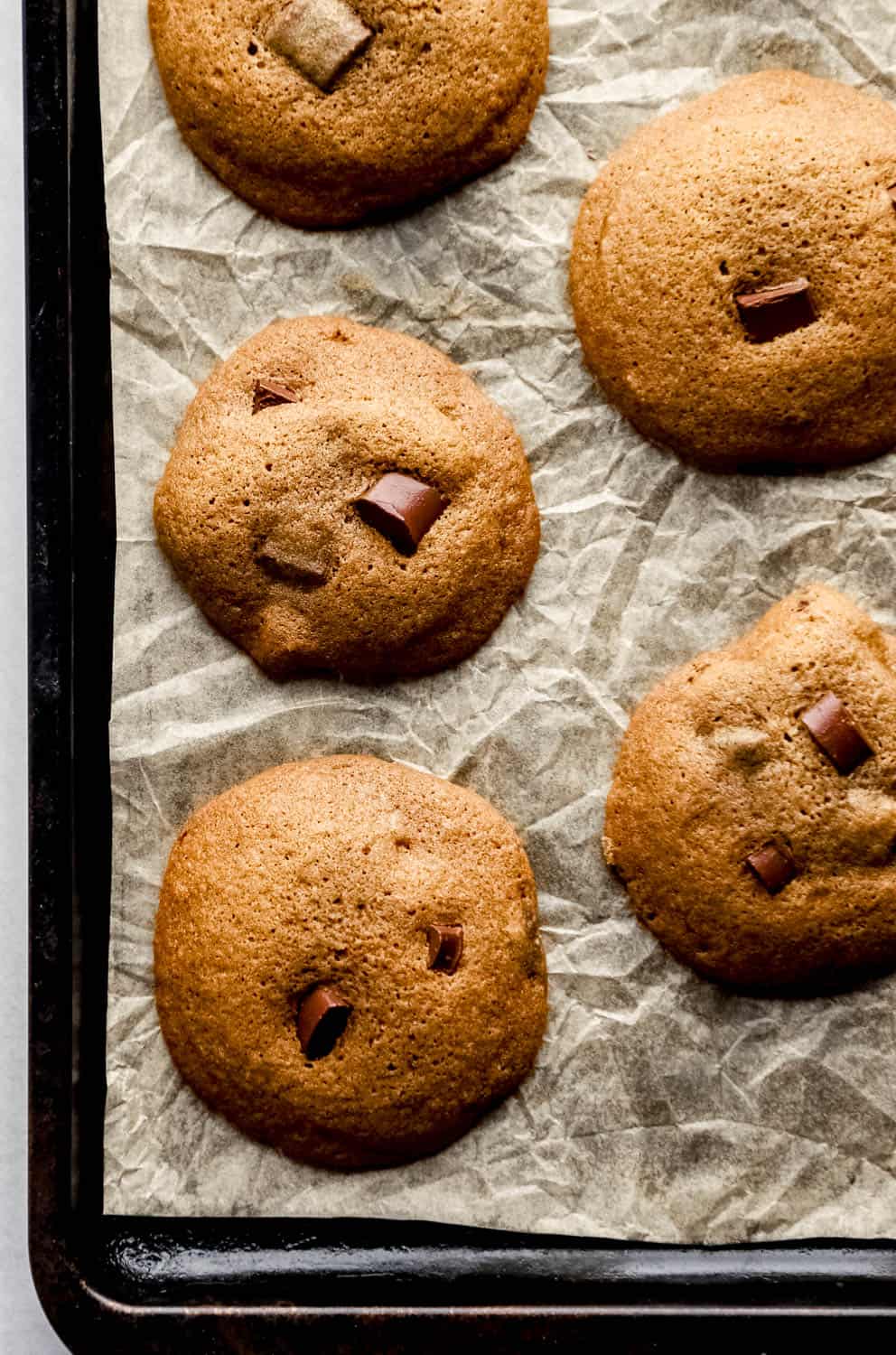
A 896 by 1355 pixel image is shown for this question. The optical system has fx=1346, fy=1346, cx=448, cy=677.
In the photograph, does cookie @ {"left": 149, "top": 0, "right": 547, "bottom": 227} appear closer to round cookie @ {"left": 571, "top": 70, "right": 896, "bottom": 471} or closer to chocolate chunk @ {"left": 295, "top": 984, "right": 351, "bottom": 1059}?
round cookie @ {"left": 571, "top": 70, "right": 896, "bottom": 471}

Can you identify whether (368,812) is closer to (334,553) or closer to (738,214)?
(334,553)

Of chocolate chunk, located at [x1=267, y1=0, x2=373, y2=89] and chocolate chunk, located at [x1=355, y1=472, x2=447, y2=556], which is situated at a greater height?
chocolate chunk, located at [x1=267, y1=0, x2=373, y2=89]

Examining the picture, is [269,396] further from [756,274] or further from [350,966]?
[350,966]

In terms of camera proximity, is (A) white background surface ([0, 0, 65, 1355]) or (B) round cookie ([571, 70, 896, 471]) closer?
(B) round cookie ([571, 70, 896, 471])

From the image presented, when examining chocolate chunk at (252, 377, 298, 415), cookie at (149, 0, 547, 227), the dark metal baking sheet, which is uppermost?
cookie at (149, 0, 547, 227)

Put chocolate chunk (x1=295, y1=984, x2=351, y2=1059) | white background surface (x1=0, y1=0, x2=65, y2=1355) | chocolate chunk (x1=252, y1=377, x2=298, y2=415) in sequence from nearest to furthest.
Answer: chocolate chunk (x1=295, y1=984, x2=351, y2=1059)
chocolate chunk (x1=252, y1=377, x2=298, y2=415)
white background surface (x1=0, y1=0, x2=65, y2=1355)

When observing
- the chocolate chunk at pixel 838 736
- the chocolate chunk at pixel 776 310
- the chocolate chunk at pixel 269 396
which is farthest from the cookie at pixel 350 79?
the chocolate chunk at pixel 838 736

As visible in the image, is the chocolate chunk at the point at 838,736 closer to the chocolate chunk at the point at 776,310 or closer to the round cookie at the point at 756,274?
the round cookie at the point at 756,274

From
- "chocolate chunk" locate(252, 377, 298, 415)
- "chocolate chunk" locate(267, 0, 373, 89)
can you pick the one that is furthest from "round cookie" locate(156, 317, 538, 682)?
"chocolate chunk" locate(267, 0, 373, 89)
